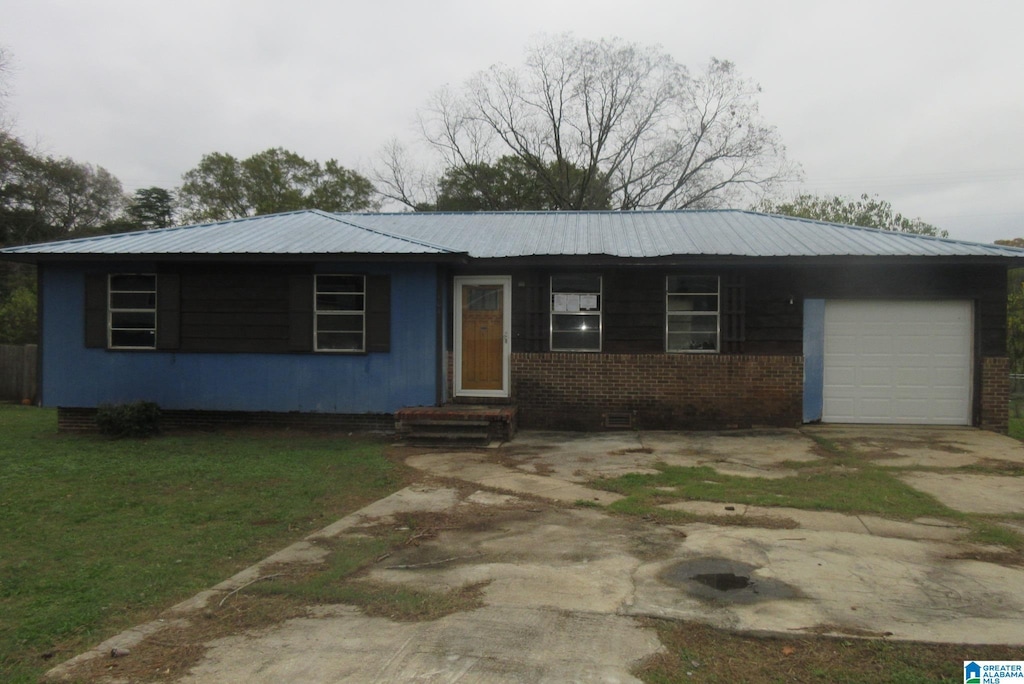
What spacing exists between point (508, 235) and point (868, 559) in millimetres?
9329

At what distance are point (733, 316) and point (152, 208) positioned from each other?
4160 centimetres

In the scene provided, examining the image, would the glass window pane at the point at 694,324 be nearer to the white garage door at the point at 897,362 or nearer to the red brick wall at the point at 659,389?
the red brick wall at the point at 659,389

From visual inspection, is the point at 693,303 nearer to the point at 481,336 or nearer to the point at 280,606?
the point at 481,336

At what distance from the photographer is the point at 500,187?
33.8 metres

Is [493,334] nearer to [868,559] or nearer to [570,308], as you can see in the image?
[570,308]

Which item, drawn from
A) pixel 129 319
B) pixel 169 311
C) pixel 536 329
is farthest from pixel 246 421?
pixel 536 329

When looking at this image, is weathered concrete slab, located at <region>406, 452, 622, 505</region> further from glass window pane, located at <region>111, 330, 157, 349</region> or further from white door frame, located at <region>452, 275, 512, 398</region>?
glass window pane, located at <region>111, 330, 157, 349</region>

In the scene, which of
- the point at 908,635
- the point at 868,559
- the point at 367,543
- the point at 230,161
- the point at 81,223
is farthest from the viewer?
the point at 230,161

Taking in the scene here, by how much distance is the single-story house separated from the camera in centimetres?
1135

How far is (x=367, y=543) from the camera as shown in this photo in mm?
5621

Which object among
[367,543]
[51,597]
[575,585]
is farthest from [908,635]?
[51,597]

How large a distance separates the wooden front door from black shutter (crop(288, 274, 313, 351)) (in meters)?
2.47

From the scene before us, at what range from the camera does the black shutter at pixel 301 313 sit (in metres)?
11.6

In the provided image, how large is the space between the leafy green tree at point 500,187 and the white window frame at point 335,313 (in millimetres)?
22353
